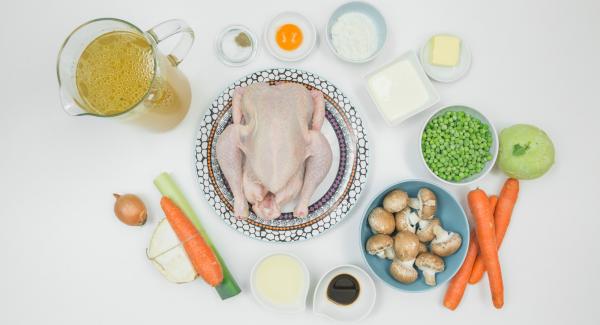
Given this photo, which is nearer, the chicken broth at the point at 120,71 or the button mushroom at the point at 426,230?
the chicken broth at the point at 120,71

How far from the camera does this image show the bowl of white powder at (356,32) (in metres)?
1.59

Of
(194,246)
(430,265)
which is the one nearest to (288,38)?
(194,246)

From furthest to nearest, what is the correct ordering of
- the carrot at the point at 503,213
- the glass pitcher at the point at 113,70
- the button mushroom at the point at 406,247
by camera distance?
the carrot at the point at 503,213
the button mushroom at the point at 406,247
the glass pitcher at the point at 113,70

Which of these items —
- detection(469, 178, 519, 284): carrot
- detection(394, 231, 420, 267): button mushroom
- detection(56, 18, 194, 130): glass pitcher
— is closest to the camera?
detection(56, 18, 194, 130): glass pitcher

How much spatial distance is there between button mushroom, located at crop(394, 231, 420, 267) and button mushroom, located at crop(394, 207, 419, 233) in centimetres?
4

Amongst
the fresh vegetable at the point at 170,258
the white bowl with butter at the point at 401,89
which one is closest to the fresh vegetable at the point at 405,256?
the white bowl with butter at the point at 401,89

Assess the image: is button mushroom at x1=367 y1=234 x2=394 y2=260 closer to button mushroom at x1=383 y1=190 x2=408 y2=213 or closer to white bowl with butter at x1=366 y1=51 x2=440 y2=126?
button mushroom at x1=383 y1=190 x2=408 y2=213

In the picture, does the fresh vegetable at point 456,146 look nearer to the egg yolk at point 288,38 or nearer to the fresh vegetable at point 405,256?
the fresh vegetable at point 405,256

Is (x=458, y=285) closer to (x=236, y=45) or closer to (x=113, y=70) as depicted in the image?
(x=236, y=45)

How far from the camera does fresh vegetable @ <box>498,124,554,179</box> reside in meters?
1.48

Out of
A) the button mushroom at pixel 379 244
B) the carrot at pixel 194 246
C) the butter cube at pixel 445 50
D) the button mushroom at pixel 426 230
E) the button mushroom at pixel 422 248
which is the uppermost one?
the butter cube at pixel 445 50

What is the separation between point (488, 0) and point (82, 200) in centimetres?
159

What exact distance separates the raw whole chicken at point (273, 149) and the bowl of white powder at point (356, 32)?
0.23 m

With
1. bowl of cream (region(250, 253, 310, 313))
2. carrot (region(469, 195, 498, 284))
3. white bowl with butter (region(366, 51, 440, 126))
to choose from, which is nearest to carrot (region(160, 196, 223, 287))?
bowl of cream (region(250, 253, 310, 313))
